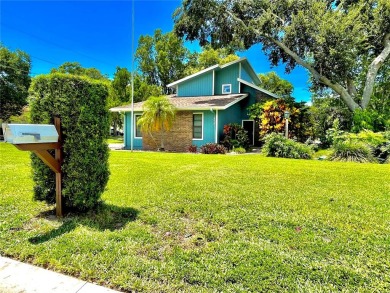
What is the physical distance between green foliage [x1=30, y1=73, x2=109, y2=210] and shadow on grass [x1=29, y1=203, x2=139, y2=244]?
226 mm

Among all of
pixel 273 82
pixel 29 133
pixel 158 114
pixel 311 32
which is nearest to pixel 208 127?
pixel 158 114

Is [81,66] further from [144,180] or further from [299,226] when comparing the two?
[299,226]

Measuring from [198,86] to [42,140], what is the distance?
17.1 metres

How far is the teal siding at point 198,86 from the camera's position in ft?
62.3

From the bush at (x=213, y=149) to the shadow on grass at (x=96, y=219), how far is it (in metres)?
10.3

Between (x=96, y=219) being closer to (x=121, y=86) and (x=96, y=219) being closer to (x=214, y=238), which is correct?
(x=214, y=238)

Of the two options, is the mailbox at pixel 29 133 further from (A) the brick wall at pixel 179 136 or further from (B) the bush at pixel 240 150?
(A) the brick wall at pixel 179 136

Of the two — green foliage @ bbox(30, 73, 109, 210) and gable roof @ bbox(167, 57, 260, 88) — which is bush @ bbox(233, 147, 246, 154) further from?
green foliage @ bbox(30, 73, 109, 210)

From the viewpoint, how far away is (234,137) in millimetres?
15492

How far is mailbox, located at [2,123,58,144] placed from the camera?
2.83m

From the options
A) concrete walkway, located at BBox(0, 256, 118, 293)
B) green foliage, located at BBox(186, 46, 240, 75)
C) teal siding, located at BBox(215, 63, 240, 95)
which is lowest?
concrete walkway, located at BBox(0, 256, 118, 293)

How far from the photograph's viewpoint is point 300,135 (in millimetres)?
14789

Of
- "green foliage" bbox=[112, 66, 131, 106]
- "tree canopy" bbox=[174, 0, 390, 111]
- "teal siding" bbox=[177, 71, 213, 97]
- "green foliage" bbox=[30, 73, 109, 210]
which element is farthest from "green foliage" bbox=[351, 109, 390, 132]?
"green foliage" bbox=[112, 66, 131, 106]

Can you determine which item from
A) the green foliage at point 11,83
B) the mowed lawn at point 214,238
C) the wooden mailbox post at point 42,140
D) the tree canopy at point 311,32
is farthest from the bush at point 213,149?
the green foliage at point 11,83
